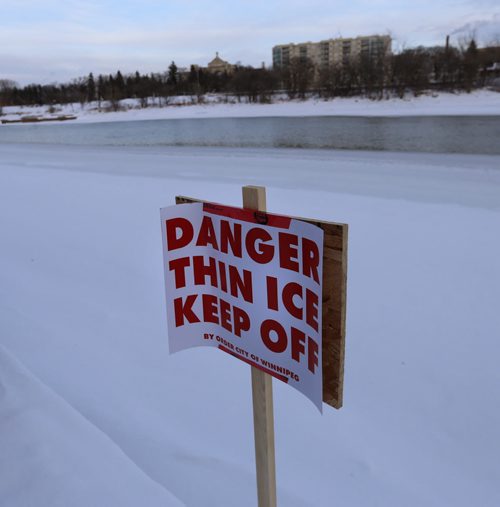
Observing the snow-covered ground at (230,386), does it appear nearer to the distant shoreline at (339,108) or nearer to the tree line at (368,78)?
the distant shoreline at (339,108)

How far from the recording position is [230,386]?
3.12 metres

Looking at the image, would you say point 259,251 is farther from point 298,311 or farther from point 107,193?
point 107,193

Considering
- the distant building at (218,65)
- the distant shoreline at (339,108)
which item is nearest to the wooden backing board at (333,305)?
the distant shoreline at (339,108)

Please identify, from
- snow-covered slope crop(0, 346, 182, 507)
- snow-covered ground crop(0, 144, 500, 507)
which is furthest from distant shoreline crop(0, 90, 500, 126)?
snow-covered slope crop(0, 346, 182, 507)

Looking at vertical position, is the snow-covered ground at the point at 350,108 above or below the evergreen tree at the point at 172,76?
below

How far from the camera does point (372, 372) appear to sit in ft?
10.6

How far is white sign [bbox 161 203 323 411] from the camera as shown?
1.42 meters

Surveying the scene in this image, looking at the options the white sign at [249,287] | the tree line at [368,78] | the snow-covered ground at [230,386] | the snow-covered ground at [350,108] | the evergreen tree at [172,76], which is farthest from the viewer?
the evergreen tree at [172,76]

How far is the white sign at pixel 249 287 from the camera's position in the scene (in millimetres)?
1420

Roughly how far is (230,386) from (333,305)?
1921 millimetres

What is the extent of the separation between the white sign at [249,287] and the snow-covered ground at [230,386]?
0.98 m

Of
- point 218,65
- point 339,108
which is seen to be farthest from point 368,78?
point 218,65

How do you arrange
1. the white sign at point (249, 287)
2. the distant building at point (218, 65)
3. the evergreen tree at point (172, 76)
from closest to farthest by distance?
1. the white sign at point (249, 287)
2. the evergreen tree at point (172, 76)
3. the distant building at point (218, 65)

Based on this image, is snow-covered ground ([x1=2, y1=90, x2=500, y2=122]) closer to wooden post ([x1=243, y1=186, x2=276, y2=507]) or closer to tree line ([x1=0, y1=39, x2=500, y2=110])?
tree line ([x1=0, y1=39, x2=500, y2=110])
